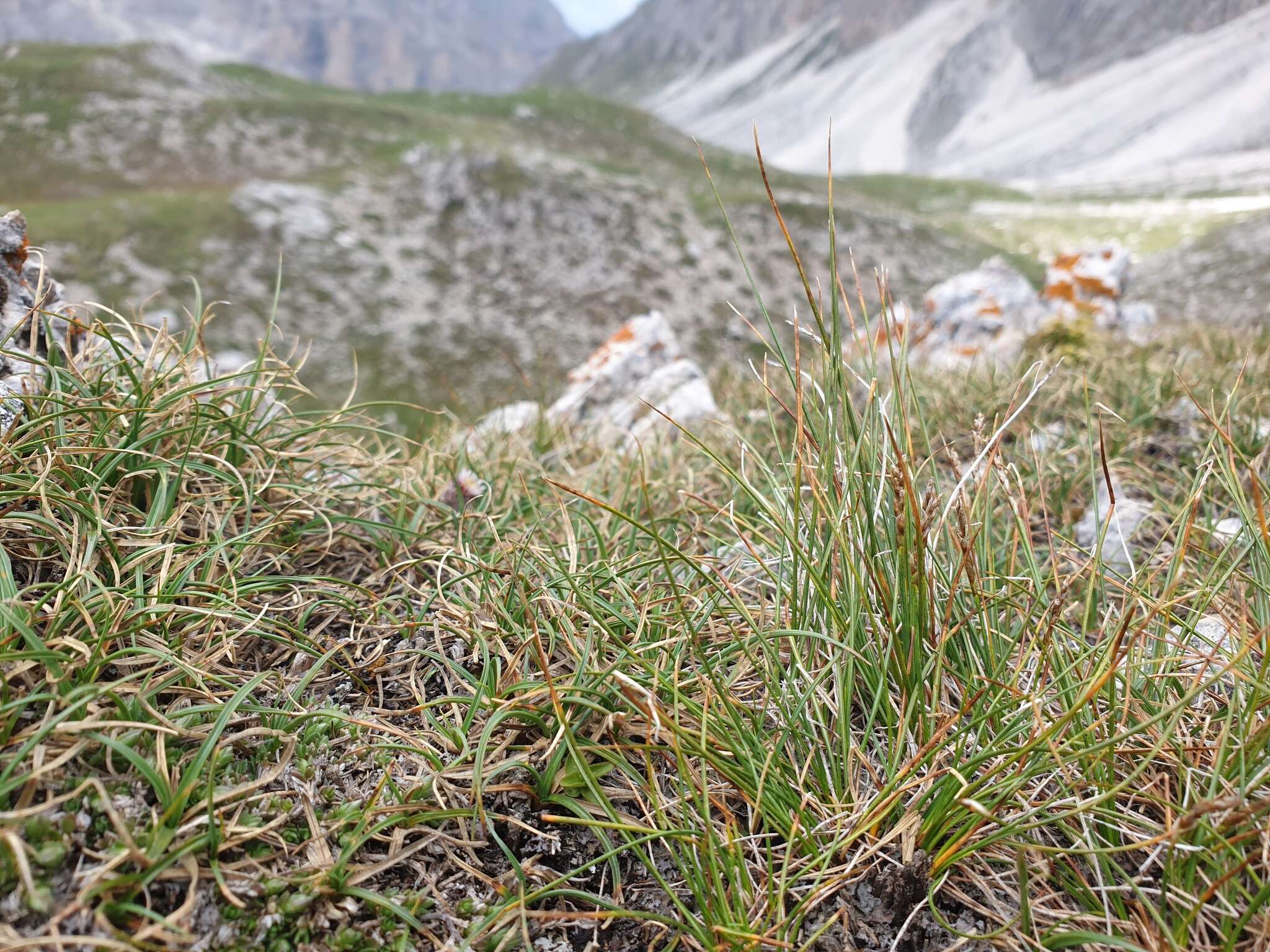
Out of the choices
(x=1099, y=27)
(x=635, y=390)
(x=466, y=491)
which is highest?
(x=1099, y=27)

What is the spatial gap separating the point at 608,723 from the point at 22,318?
9.20 feet

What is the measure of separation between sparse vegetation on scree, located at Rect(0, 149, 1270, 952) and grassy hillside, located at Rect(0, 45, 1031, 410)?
17.7 meters

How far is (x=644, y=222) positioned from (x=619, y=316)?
6.48 m

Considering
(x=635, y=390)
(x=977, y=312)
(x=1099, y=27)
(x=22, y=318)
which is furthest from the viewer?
(x=1099, y=27)

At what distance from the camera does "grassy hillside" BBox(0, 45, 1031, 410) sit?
22203 millimetres

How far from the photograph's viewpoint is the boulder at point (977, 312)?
45.2ft

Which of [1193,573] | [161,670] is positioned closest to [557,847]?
[161,670]

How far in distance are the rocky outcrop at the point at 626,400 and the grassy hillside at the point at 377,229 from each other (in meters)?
8.44

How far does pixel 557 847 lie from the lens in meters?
1.78

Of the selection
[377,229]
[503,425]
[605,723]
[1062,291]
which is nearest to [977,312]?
[1062,291]

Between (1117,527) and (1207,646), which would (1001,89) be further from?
(1207,646)

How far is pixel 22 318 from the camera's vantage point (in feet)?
8.52

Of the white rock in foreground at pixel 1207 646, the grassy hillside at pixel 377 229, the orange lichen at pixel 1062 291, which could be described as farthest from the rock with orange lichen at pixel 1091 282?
the white rock in foreground at pixel 1207 646

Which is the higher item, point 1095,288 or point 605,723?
point 1095,288
